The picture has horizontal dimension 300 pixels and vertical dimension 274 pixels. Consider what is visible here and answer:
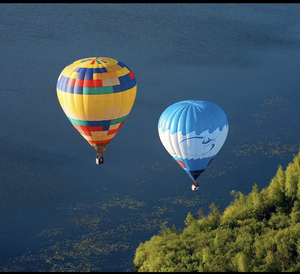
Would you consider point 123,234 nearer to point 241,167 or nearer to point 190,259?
point 190,259

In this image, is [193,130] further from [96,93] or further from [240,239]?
[240,239]

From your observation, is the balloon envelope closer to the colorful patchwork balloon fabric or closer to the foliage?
the colorful patchwork balloon fabric

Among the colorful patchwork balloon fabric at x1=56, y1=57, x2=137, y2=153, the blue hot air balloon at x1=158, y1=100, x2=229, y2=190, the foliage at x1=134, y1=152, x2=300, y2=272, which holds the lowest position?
the foliage at x1=134, y1=152, x2=300, y2=272

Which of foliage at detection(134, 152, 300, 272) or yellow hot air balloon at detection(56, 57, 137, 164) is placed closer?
yellow hot air balloon at detection(56, 57, 137, 164)

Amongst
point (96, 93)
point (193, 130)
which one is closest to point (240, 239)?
point (193, 130)

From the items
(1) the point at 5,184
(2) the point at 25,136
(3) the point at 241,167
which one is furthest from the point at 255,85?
(1) the point at 5,184

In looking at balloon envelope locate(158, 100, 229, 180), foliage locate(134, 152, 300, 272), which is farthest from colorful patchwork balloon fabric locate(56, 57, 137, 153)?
foliage locate(134, 152, 300, 272)

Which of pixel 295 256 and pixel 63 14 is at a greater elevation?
pixel 63 14
